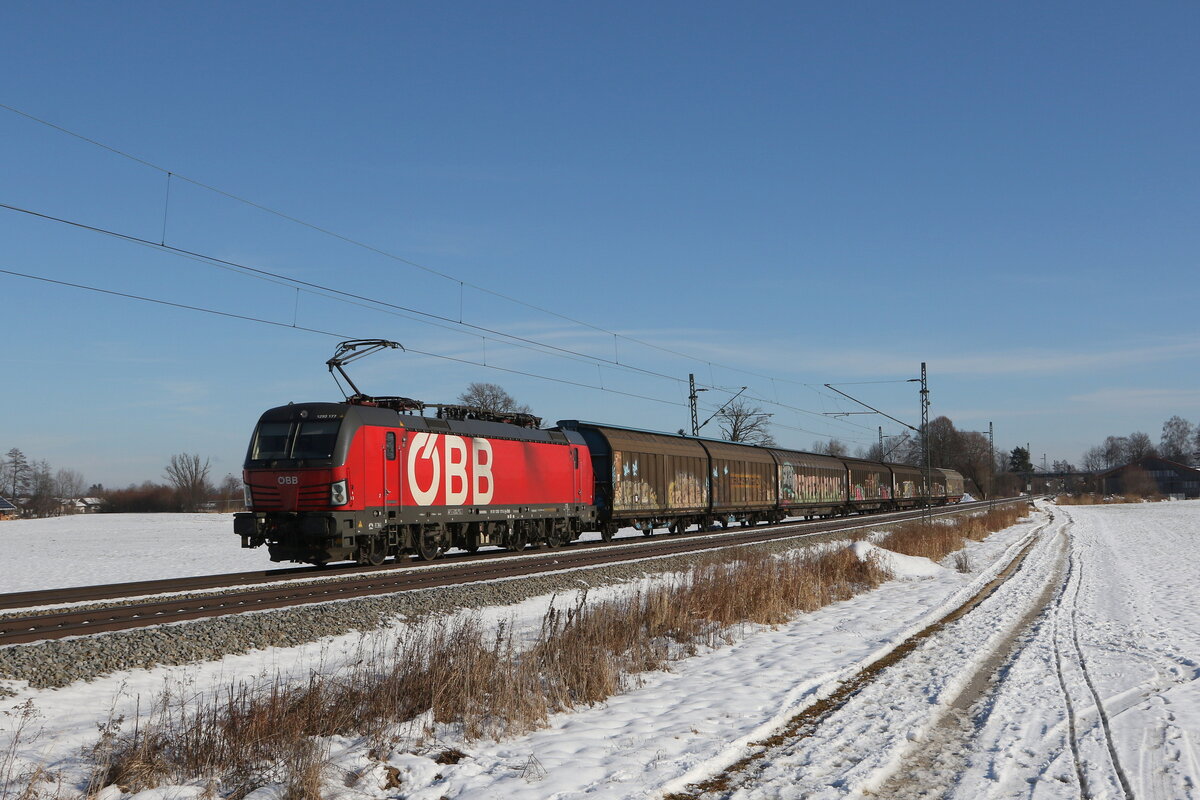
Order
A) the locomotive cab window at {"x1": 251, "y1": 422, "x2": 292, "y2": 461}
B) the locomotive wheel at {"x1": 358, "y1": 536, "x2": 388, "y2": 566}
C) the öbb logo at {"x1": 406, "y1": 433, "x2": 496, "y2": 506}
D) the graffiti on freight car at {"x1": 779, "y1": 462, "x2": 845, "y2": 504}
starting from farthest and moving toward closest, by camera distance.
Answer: the graffiti on freight car at {"x1": 779, "y1": 462, "x2": 845, "y2": 504} → the öbb logo at {"x1": 406, "y1": 433, "x2": 496, "y2": 506} → the locomotive wheel at {"x1": 358, "y1": 536, "x2": 388, "y2": 566} → the locomotive cab window at {"x1": 251, "y1": 422, "x2": 292, "y2": 461}

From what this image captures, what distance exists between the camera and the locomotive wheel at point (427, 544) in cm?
2283

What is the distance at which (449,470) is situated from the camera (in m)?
23.0

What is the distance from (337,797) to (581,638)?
437 centimetres

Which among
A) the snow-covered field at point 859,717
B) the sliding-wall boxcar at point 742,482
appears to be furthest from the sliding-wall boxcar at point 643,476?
the snow-covered field at point 859,717

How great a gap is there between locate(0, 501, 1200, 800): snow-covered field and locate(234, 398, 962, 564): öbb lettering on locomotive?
259 inches

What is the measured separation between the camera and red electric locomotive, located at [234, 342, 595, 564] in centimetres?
1953

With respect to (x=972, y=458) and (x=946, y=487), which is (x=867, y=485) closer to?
(x=946, y=487)

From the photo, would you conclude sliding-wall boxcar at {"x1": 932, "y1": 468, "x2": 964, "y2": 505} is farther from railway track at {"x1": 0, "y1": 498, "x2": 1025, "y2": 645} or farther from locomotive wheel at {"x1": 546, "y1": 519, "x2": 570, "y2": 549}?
railway track at {"x1": 0, "y1": 498, "x2": 1025, "y2": 645}

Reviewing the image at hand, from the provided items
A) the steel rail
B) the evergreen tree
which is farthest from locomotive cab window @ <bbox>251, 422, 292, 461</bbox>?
the evergreen tree

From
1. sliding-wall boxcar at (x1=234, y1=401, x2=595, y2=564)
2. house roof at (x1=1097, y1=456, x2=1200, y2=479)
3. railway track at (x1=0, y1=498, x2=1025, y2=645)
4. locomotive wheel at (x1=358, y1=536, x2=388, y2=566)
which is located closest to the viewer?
railway track at (x1=0, y1=498, x2=1025, y2=645)

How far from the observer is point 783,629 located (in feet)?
42.2

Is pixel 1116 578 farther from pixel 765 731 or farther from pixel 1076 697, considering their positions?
pixel 765 731

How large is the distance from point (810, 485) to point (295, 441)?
35033mm

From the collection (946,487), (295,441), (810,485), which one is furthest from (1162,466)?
(295,441)
